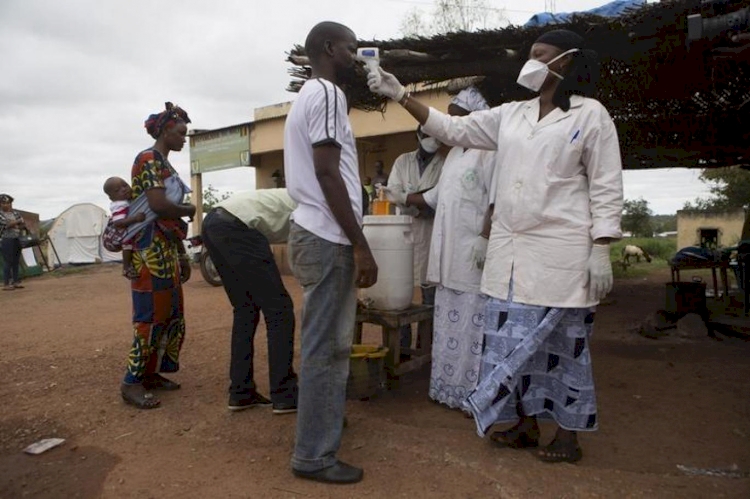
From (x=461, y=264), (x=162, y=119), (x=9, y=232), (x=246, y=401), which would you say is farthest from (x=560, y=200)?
(x=9, y=232)

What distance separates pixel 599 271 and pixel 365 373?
147 centimetres

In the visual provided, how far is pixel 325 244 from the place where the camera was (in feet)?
7.82

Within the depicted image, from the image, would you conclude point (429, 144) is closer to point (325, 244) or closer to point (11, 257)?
point (325, 244)

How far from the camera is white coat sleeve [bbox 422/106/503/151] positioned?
2909 mm

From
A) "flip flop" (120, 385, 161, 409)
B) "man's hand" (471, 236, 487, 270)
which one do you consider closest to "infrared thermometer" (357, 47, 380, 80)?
"man's hand" (471, 236, 487, 270)

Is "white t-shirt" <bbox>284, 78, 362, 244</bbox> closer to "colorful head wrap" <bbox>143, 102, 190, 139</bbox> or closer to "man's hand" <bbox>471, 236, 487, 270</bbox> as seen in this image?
"man's hand" <bbox>471, 236, 487, 270</bbox>

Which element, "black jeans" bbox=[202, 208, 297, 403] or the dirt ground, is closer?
the dirt ground

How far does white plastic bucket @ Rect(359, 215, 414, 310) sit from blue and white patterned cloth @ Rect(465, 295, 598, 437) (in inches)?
33.5

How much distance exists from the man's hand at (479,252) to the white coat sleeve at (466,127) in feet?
2.03

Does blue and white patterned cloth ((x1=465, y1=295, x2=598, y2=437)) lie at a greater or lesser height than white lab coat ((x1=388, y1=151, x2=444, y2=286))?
lesser

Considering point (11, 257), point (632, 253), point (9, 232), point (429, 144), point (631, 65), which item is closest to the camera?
point (429, 144)

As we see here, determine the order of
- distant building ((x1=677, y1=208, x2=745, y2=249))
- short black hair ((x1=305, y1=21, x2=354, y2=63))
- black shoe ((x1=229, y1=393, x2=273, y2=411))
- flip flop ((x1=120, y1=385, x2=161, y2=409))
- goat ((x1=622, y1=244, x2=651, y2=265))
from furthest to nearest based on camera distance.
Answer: distant building ((x1=677, y1=208, x2=745, y2=249)), goat ((x1=622, y1=244, x2=651, y2=265)), flip flop ((x1=120, y1=385, x2=161, y2=409)), black shoe ((x1=229, y1=393, x2=273, y2=411)), short black hair ((x1=305, y1=21, x2=354, y2=63))

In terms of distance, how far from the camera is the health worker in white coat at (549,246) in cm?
255

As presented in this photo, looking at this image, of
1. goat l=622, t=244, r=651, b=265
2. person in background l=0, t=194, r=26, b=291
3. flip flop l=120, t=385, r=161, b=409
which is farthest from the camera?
goat l=622, t=244, r=651, b=265
